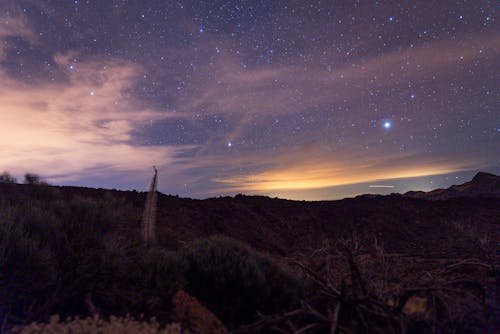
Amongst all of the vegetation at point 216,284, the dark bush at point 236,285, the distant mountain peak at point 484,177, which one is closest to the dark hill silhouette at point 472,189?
the distant mountain peak at point 484,177

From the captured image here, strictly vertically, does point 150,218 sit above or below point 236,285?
above

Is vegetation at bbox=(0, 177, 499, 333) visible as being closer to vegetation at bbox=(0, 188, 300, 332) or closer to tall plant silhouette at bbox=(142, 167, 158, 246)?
vegetation at bbox=(0, 188, 300, 332)

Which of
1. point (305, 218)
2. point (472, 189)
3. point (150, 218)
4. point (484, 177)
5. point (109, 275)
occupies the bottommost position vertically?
point (109, 275)

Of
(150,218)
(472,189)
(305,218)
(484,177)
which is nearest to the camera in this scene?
(150,218)

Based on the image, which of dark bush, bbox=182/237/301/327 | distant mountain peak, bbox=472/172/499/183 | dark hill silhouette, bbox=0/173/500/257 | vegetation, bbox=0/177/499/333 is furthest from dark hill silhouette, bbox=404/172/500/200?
dark bush, bbox=182/237/301/327

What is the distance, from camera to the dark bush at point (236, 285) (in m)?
5.53

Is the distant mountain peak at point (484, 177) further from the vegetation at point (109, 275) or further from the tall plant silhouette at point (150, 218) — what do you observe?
the vegetation at point (109, 275)

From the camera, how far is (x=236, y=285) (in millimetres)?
5875

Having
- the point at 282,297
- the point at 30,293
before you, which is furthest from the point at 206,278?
the point at 30,293

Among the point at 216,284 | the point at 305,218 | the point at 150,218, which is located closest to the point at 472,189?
the point at 305,218

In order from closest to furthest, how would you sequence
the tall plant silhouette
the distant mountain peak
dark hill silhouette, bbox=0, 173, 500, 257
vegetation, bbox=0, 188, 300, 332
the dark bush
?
vegetation, bbox=0, 188, 300, 332, the dark bush, the tall plant silhouette, dark hill silhouette, bbox=0, 173, 500, 257, the distant mountain peak

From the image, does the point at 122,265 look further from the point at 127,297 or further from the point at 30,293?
the point at 30,293

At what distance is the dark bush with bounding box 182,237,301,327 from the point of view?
218 inches

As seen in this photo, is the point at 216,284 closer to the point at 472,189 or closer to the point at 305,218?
the point at 305,218
